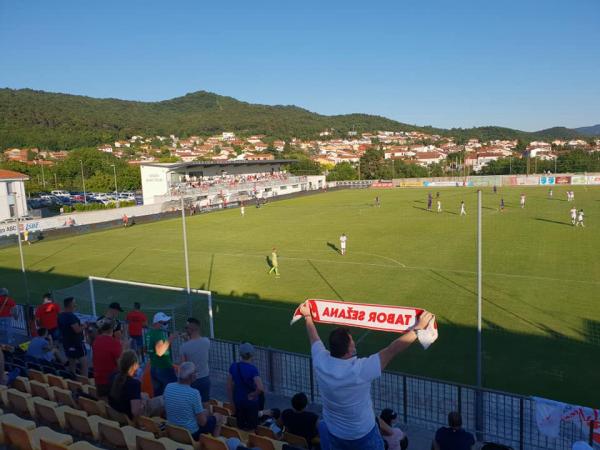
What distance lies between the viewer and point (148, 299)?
15.4 metres

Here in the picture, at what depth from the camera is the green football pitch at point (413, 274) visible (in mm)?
12680

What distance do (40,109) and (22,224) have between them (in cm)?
16498

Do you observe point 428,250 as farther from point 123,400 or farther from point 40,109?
point 40,109

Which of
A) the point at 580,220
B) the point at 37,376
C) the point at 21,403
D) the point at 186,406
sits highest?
the point at 186,406

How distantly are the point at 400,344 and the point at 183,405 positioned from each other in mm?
3091

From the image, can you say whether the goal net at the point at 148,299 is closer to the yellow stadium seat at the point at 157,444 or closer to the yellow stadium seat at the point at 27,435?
the yellow stadium seat at the point at 27,435

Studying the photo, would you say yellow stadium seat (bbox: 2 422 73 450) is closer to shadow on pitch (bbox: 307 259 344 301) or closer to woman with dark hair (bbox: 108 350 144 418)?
woman with dark hair (bbox: 108 350 144 418)

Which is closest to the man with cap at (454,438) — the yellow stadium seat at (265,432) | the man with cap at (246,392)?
the yellow stadium seat at (265,432)

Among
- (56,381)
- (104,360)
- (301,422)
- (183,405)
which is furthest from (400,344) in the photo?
(56,381)

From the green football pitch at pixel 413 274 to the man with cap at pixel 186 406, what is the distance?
750cm

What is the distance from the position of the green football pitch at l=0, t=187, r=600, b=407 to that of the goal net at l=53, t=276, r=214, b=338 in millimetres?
1462

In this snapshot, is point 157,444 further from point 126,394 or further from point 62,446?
point 126,394

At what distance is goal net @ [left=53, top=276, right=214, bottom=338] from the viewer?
14070mm

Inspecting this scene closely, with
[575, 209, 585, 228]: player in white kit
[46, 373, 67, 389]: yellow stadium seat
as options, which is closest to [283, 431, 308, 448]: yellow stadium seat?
[46, 373, 67, 389]: yellow stadium seat
